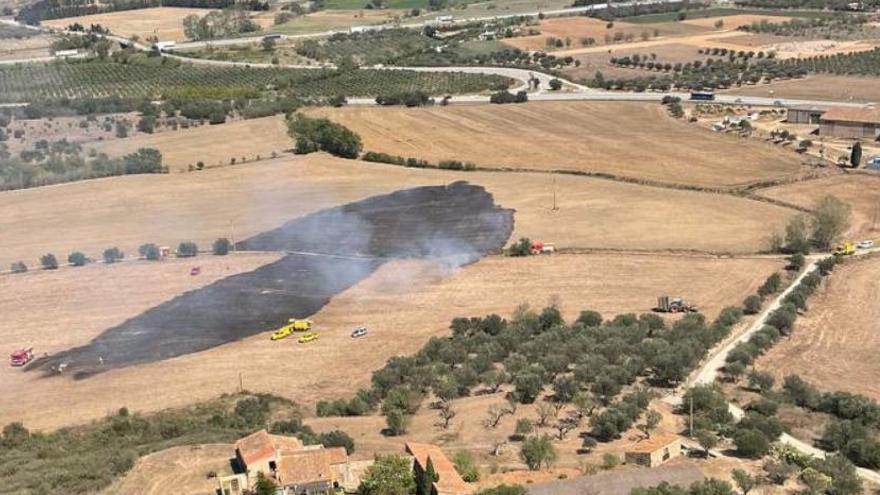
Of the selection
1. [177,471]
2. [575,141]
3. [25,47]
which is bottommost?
[177,471]

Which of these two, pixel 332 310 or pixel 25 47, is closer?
pixel 332 310

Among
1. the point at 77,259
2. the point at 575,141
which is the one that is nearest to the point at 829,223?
the point at 575,141

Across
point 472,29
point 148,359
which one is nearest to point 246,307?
point 148,359

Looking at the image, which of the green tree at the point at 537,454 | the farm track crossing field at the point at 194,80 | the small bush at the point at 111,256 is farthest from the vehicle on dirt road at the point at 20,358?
the farm track crossing field at the point at 194,80

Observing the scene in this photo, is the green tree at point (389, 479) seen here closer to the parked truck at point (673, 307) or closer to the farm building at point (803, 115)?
the parked truck at point (673, 307)

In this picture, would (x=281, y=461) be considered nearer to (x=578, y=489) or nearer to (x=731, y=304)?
(x=578, y=489)

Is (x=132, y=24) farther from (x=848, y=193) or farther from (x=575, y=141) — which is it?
(x=848, y=193)

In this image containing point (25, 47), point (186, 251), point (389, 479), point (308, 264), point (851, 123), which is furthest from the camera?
point (25, 47)
